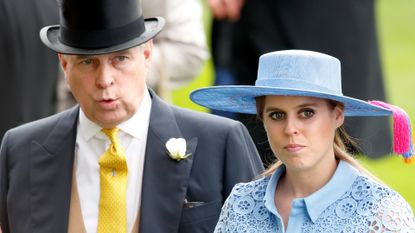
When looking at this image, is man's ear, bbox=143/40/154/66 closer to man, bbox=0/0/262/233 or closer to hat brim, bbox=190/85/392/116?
man, bbox=0/0/262/233

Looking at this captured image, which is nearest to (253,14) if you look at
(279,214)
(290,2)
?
(290,2)

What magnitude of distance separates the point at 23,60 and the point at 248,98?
3002 millimetres

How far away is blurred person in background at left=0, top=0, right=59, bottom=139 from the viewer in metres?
9.48

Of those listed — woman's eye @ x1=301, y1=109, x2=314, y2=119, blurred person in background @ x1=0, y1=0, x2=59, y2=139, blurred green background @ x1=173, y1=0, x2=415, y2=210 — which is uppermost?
woman's eye @ x1=301, y1=109, x2=314, y2=119

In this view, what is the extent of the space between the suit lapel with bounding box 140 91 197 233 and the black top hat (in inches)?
14.4

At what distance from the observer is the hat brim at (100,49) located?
7320 millimetres

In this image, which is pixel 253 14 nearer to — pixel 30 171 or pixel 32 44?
pixel 32 44

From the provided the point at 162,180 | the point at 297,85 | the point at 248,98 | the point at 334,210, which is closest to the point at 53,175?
the point at 162,180

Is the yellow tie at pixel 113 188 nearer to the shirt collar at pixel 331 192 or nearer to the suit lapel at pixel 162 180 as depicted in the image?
the suit lapel at pixel 162 180

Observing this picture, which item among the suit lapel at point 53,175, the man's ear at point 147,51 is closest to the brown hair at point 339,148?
the man's ear at point 147,51

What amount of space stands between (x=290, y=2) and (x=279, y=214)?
4247 mm

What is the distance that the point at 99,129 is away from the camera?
7.43 m

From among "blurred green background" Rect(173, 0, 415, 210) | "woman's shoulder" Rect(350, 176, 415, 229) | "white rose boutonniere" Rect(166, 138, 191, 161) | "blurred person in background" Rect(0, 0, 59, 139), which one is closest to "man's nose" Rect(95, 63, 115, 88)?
"white rose boutonniere" Rect(166, 138, 191, 161)

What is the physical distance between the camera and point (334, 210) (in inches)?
253
